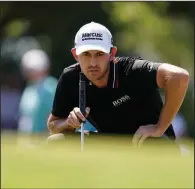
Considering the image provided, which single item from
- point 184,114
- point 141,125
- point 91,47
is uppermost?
point 184,114

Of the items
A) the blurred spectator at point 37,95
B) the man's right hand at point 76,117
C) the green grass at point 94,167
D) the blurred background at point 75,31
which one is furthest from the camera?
the blurred background at point 75,31

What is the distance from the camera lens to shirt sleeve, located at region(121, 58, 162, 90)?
4.39 metres

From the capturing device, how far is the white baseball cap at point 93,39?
441 cm

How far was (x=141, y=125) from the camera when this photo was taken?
457 centimetres

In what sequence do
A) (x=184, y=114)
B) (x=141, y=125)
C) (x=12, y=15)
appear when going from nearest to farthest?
(x=141, y=125)
(x=12, y=15)
(x=184, y=114)

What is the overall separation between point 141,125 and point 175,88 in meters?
0.30

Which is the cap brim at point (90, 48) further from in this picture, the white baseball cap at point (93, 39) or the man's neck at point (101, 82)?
the man's neck at point (101, 82)

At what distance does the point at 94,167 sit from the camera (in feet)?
13.3

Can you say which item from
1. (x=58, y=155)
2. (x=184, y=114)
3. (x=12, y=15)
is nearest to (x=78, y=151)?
(x=58, y=155)

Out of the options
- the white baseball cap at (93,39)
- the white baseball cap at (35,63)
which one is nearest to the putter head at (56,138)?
the white baseball cap at (93,39)

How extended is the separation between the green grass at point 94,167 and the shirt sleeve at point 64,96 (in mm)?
215

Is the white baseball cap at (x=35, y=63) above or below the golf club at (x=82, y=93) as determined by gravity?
above

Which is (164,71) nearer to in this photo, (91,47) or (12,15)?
(91,47)

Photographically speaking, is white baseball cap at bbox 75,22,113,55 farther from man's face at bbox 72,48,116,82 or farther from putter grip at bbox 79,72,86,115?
putter grip at bbox 79,72,86,115
